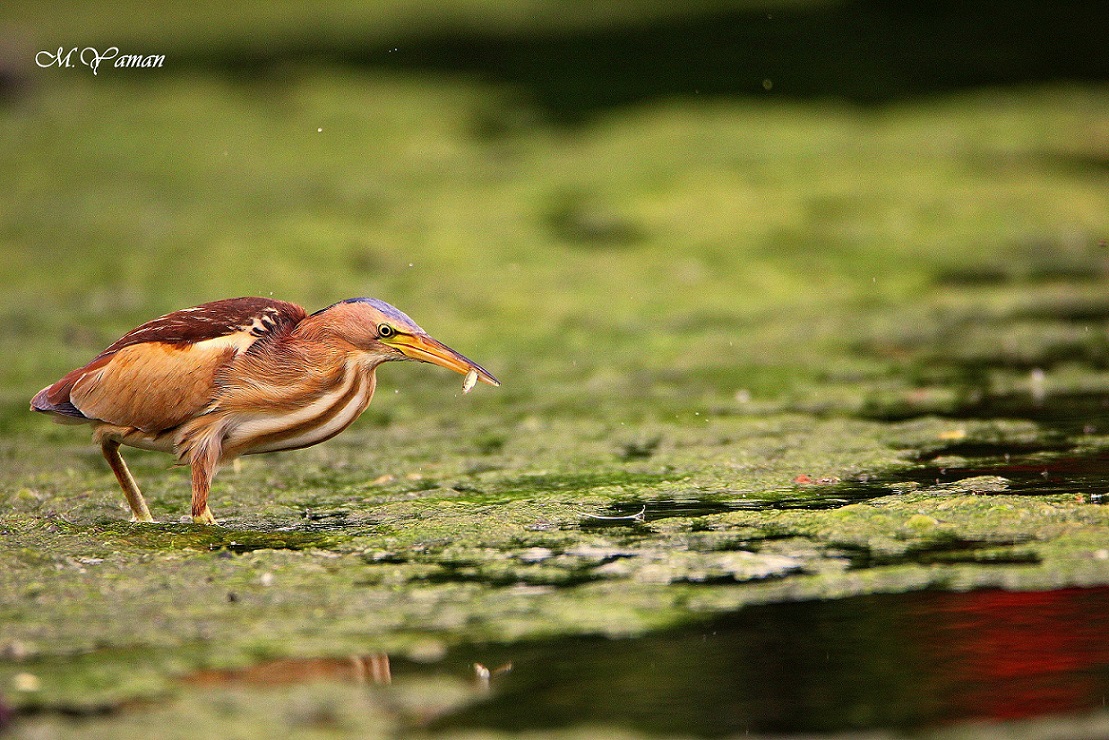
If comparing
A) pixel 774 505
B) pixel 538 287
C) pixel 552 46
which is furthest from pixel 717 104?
pixel 774 505

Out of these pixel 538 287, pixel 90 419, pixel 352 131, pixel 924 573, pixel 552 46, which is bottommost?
pixel 924 573

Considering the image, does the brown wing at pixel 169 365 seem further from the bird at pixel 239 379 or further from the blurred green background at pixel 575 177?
the blurred green background at pixel 575 177

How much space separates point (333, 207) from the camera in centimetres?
1019

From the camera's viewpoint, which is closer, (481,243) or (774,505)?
(774,505)

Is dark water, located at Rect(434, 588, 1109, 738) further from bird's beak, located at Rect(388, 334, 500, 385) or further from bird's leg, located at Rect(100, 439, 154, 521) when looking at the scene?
bird's leg, located at Rect(100, 439, 154, 521)

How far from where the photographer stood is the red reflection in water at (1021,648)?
296 centimetres

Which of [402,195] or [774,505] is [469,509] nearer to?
[774,505]

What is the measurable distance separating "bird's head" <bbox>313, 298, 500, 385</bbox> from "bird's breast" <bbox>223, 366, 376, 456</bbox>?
0.11 meters

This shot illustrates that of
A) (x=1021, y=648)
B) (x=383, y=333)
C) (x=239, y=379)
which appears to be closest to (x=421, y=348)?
(x=383, y=333)

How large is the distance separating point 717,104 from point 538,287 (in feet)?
15.8

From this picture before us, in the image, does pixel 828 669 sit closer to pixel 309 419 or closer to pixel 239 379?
pixel 309 419

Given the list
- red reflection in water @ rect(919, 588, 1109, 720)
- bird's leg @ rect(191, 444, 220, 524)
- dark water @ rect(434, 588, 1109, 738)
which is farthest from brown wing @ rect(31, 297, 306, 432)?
red reflection in water @ rect(919, 588, 1109, 720)

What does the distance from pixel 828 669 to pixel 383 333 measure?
1.85 m

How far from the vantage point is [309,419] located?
454cm
